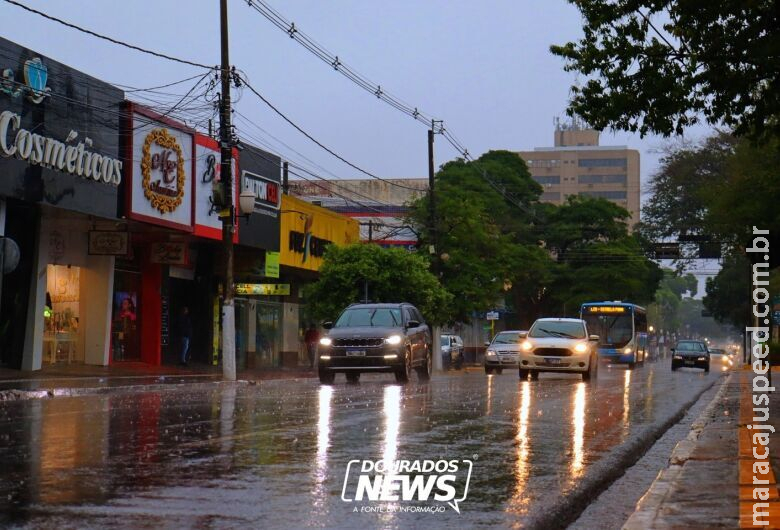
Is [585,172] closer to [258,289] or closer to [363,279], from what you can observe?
[363,279]

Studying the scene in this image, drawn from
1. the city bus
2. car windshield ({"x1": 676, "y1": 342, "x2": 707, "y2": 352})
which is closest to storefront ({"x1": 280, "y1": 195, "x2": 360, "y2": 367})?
the city bus

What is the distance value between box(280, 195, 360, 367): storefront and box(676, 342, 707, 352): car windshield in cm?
1537

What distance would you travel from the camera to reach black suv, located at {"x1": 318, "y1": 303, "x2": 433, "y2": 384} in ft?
88.5

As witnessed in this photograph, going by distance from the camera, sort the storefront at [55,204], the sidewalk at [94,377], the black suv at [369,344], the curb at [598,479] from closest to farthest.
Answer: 1. the curb at [598,479]
2. the sidewalk at [94,377]
3. the storefront at [55,204]
4. the black suv at [369,344]

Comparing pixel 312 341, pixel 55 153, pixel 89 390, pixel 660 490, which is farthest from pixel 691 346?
pixel 660 490

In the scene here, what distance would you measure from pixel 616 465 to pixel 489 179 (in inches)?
2703

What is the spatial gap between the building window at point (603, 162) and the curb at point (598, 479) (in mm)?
160928

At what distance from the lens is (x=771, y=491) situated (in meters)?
8.36

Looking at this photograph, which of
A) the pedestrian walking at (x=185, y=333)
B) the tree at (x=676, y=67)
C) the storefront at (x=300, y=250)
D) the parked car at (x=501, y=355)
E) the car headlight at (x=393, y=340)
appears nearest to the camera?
the tree at (x=676, y=67)

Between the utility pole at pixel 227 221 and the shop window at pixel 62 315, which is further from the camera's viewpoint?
the shop window at pixel 62 315

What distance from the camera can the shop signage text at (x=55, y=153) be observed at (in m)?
26.0

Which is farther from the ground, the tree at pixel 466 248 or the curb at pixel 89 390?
the tree at pixel 466 248

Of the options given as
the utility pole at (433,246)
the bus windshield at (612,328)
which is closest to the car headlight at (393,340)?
→ the utility pole at (433,246)

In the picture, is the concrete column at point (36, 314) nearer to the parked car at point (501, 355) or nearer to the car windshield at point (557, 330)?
the car windshield at point (557, 330)
